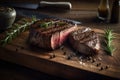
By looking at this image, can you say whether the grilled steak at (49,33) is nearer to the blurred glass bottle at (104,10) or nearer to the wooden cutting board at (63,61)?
the wooden cutting board at (63,61)

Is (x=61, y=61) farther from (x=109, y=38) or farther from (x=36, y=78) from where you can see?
(x=109, y=38)

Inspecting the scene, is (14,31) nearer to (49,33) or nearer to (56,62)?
(49,33)

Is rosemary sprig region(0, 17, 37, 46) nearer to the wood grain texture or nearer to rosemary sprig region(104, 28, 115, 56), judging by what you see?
the wood grain texture

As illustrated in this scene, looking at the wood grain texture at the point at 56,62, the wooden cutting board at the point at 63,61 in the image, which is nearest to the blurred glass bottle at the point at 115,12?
the wood grain texture at the point at 56,62

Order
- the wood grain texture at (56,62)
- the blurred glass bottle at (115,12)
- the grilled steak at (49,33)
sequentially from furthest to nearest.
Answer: the blurred glass bottle at (115,12)
the grilled steak at (49,33)
the wood grain texture at (56,62)

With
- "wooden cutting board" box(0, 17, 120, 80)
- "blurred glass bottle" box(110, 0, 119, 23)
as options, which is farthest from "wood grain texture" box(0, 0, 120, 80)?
"blurred glass bottle" box(110, 0, 119, 23)
